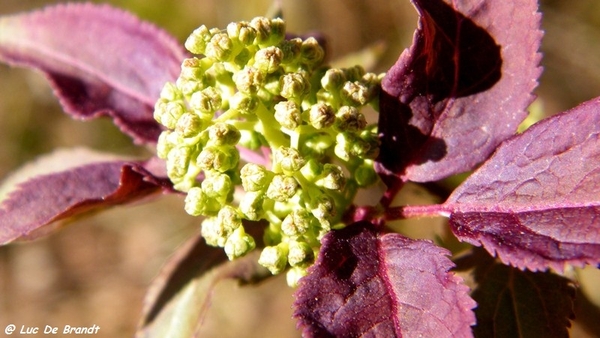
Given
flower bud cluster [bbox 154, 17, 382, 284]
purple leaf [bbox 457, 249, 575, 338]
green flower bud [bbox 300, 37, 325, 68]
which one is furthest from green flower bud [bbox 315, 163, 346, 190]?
purple leaf [bbox 457, 249, 575, 338]

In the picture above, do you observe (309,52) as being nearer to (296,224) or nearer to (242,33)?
(242,33)

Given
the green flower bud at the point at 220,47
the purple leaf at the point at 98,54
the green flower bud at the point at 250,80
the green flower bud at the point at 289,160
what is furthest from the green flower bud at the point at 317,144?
the purple leaf at the point at 98,54

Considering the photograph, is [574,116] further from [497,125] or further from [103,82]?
[103,82]

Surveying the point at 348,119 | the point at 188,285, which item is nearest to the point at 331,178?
the point at 348,119

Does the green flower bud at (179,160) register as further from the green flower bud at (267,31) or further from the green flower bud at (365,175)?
the green flower bud at (365,175)

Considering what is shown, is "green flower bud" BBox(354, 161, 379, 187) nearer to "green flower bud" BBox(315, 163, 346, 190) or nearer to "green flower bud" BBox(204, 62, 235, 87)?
"green flower bud" BBox(315, 163, 346, 190)

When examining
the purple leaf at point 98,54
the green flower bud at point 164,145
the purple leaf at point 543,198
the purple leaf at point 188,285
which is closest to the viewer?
the purple leaf at point 543,198

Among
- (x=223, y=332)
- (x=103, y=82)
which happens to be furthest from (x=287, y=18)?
(x=103, y=82)
